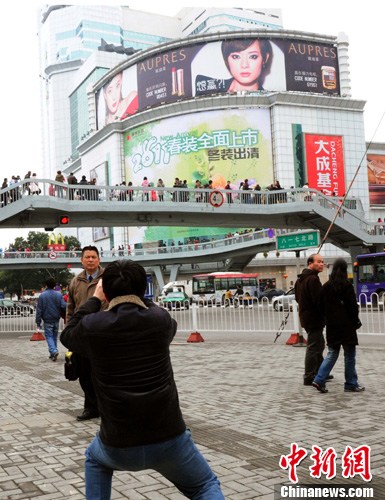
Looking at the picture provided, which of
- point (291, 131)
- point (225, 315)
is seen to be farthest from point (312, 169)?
point (225, 315)

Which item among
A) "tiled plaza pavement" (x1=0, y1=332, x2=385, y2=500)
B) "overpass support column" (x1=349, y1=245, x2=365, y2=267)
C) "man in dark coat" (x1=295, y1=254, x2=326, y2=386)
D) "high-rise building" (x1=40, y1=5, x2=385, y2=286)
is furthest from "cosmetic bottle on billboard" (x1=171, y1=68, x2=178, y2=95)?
"man in dark coat" (x1=295, y1=254, x2=326, y2=386)

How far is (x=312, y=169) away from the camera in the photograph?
60.0 m

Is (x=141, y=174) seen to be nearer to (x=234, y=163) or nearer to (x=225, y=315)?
(x=234, y=163)

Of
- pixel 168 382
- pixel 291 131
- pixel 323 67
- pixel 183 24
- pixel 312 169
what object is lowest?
pixel 168 382

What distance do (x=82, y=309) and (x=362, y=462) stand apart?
206 cm

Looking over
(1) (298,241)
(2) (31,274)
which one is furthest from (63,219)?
(2) (31,274)

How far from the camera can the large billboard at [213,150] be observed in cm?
5928

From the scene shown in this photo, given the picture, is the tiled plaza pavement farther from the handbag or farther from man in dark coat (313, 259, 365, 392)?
the handbag

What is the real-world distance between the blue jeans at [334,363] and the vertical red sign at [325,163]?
52.4 metres

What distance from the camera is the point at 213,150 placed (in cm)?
5988

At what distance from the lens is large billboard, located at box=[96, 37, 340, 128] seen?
2339 inches

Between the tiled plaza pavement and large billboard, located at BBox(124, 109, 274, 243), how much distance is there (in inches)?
1949

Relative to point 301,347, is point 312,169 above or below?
above

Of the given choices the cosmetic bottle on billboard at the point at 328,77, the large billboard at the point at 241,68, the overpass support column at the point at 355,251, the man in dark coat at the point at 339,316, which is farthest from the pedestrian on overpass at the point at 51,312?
the cosmetic bottle on billboard at the point at 328,77
